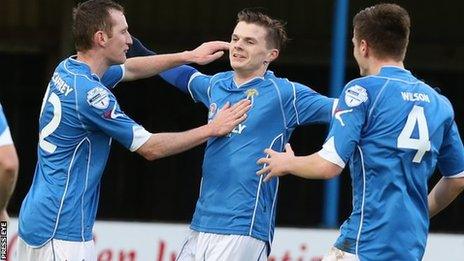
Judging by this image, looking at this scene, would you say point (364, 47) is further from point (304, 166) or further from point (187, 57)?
point (187, 57)

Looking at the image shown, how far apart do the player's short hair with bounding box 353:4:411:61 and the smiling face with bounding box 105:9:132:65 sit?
1.24m

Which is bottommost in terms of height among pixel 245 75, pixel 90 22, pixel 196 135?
pixel 196 135

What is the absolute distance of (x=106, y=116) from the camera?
17.7 ft

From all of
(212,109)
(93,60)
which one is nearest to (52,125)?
(93,60)

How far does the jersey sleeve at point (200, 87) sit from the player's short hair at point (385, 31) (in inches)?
48.6

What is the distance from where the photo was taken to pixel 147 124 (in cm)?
1457

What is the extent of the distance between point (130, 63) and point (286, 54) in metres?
7.62

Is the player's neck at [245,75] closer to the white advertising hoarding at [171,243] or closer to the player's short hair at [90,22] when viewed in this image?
the player's short hair at [90,22]

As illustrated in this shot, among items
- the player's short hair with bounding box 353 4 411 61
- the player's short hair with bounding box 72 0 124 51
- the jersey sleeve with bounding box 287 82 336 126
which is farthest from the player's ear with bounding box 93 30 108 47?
the player's short hair with bounding box 353 4 411 61

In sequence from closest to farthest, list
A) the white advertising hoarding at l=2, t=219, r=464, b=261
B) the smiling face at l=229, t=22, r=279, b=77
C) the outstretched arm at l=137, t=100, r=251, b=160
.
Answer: the outstretched arm at l=137, t=100, r=251, b=160, the smiling face at l=229, t=22, r=279, b=77, the white advertising hoarding at l=2, t=219, r=464, b=261

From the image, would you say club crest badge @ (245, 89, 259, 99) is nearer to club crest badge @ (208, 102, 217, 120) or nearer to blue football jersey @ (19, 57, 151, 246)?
club crest badge @ (208, 102, 217, 120)

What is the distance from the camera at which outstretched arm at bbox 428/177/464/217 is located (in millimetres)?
5145

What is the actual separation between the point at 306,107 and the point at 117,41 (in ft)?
3.06

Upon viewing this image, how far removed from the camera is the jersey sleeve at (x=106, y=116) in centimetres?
540
